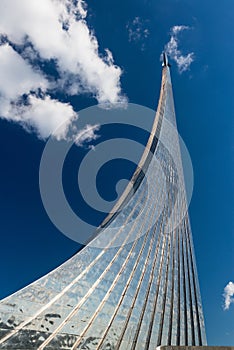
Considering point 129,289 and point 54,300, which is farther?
point 129,289

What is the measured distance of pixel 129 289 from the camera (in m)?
7.46

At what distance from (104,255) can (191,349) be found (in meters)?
3.61

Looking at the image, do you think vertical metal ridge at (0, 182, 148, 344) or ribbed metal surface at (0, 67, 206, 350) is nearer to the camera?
vertical metal ridge at (0, 182, 148, 344)

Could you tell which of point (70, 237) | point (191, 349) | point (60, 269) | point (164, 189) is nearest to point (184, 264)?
point (164, 189)

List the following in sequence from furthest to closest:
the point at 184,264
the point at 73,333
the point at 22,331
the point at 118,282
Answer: the point at 184,264
the point at 118,282
the point at 73,333
the point at 22,331

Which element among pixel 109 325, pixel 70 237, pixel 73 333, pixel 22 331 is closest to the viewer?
pixel 22 331

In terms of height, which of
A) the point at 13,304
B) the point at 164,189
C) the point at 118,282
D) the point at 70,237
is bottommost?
the point at 13,304

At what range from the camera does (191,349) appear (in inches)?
164

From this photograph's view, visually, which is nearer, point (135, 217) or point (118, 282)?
point (118, 282)

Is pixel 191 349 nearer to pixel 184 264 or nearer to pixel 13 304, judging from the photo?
pixel 13 304

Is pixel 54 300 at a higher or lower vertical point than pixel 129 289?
lower

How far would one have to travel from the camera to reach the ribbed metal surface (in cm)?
538

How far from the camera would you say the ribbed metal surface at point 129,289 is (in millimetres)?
5383

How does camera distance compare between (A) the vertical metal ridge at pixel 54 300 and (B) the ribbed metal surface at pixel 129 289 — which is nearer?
(A) the vertical metal ridge at pixel 54 300
